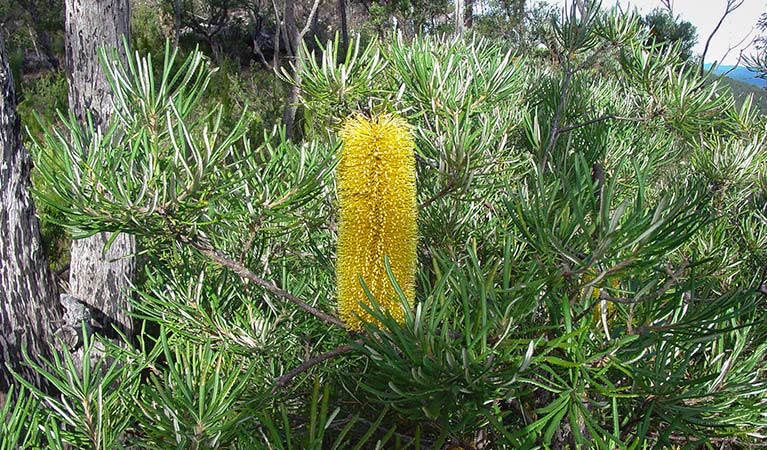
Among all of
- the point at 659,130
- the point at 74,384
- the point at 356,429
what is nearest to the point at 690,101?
the point at 659,130

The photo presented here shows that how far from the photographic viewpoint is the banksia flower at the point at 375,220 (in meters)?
0.61

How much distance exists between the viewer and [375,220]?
61 centimetres

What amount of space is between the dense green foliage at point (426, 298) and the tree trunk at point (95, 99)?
6.64ft

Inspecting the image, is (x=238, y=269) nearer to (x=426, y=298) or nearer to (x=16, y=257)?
(x=426, y=298)

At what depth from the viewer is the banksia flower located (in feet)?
2.00

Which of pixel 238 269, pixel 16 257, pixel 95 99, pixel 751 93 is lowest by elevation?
pixel 16 257

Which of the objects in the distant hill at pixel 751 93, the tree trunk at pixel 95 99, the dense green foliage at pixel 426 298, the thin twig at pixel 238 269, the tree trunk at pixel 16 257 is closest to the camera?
the dense green foliage at pixel 426 298

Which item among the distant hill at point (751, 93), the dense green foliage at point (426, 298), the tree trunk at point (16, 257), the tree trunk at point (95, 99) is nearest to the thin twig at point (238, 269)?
the dense green foliage at point (426, 298)

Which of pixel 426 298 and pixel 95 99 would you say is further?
pixel 95 99

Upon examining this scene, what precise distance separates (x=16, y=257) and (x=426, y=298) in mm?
1721

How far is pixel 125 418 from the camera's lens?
692 mm

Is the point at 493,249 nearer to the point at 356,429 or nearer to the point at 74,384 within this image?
the point at 356,429

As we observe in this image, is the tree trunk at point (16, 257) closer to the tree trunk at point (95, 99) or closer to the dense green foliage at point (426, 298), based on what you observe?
the tree trunk at point (95, 99)

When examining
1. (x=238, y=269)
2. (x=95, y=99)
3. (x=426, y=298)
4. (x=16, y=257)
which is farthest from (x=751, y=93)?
(x=95, y=99)
